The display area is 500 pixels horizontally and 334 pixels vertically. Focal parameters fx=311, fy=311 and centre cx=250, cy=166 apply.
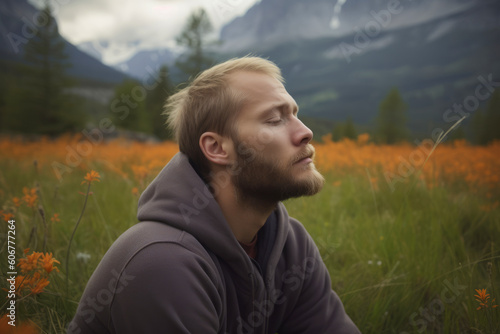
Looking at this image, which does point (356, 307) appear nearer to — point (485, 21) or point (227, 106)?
point (227, 106)

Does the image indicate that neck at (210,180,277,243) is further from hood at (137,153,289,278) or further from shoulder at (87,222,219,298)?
shoulder at (87,222,219,298)

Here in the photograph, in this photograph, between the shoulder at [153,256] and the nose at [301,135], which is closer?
the shoulder at [153,256]

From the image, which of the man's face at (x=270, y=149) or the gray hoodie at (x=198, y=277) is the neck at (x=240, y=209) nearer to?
the man's face at (x=270, y=149)

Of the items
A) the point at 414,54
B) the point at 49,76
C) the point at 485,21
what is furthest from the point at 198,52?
the point at 414,54

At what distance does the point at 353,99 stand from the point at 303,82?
45608 millimetres

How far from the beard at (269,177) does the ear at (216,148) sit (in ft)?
0.20

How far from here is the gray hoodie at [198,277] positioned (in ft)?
3.45

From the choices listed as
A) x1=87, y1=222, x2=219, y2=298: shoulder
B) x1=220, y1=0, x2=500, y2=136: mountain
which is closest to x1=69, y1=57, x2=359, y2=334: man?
x1=87, y1=222, x2=219, y2=298: shoulder

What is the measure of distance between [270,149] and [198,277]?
66cm

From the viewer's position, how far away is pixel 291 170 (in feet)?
4.91

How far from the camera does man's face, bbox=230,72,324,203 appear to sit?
149 centimetres

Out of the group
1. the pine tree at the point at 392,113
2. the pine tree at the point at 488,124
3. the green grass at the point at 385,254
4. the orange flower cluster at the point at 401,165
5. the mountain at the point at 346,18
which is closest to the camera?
the green grass at the point at 385,254

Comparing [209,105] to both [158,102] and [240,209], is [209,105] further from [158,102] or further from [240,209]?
[158,102]

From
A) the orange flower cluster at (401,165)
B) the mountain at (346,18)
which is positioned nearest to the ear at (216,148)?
the orange flower cluster at (401,165)
